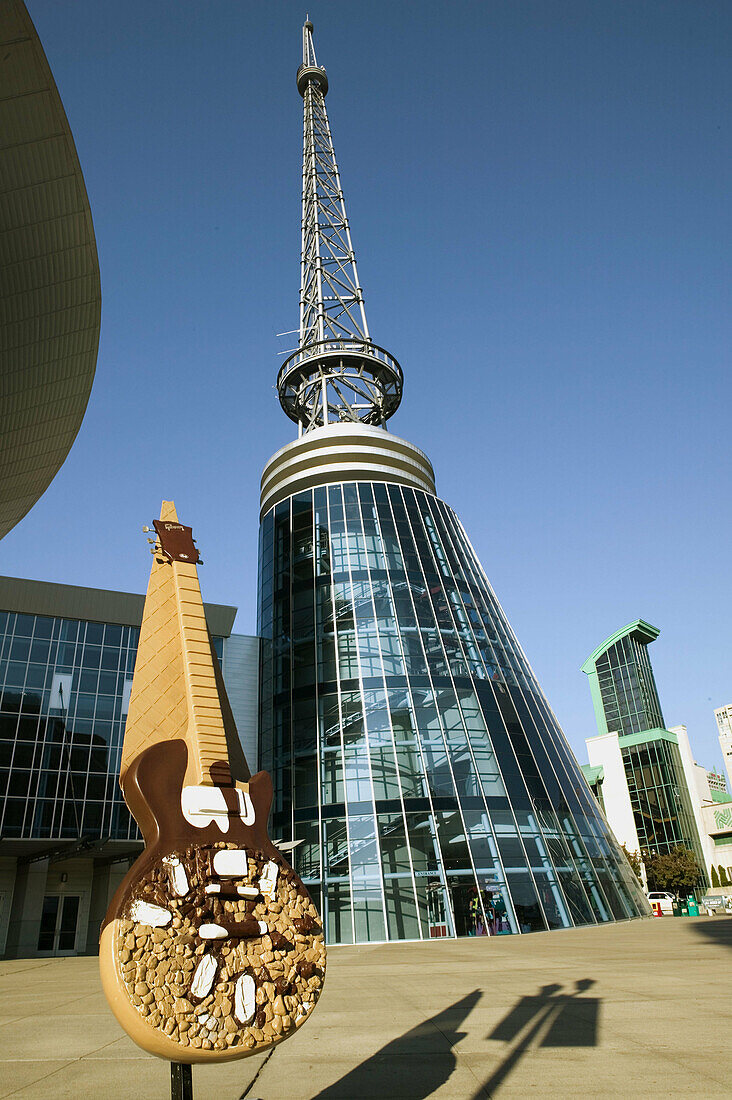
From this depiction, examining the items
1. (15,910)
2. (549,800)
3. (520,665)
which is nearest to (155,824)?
(549,800)

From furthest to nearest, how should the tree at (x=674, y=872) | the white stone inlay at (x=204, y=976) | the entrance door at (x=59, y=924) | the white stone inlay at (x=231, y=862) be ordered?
the tree at (x=674, y=872) < the entrance door at (x=59, y=924) < the white stone inlay at (x=231, y=862) < the white stone inlay at (x=204, y=976)

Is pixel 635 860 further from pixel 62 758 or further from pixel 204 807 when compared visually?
pixel 204 807

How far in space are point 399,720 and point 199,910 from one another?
852 inches

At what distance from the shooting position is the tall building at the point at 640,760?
2411 inches

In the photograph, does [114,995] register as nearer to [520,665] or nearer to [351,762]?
[351,762]

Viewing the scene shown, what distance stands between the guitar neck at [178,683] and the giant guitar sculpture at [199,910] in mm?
13

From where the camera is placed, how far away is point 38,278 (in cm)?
1316

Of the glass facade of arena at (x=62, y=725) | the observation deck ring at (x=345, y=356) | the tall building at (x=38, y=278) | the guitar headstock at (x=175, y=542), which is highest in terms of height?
the observation deck ring at (x=345, y=356)

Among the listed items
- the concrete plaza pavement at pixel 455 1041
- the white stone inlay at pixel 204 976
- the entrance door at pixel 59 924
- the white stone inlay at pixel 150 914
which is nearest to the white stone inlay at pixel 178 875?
the white stone inlay at pixel 150 914

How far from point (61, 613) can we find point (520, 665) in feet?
69.4

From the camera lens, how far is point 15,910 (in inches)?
1129

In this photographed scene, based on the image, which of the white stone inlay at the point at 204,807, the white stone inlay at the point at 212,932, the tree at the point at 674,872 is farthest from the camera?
the tree at the point at 674,872

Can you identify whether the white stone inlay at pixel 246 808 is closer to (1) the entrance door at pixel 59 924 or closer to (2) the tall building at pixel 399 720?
(2) the tall building at pixel 399 720

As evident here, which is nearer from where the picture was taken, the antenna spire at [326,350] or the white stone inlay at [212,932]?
the white stone inlay at [212,932]
